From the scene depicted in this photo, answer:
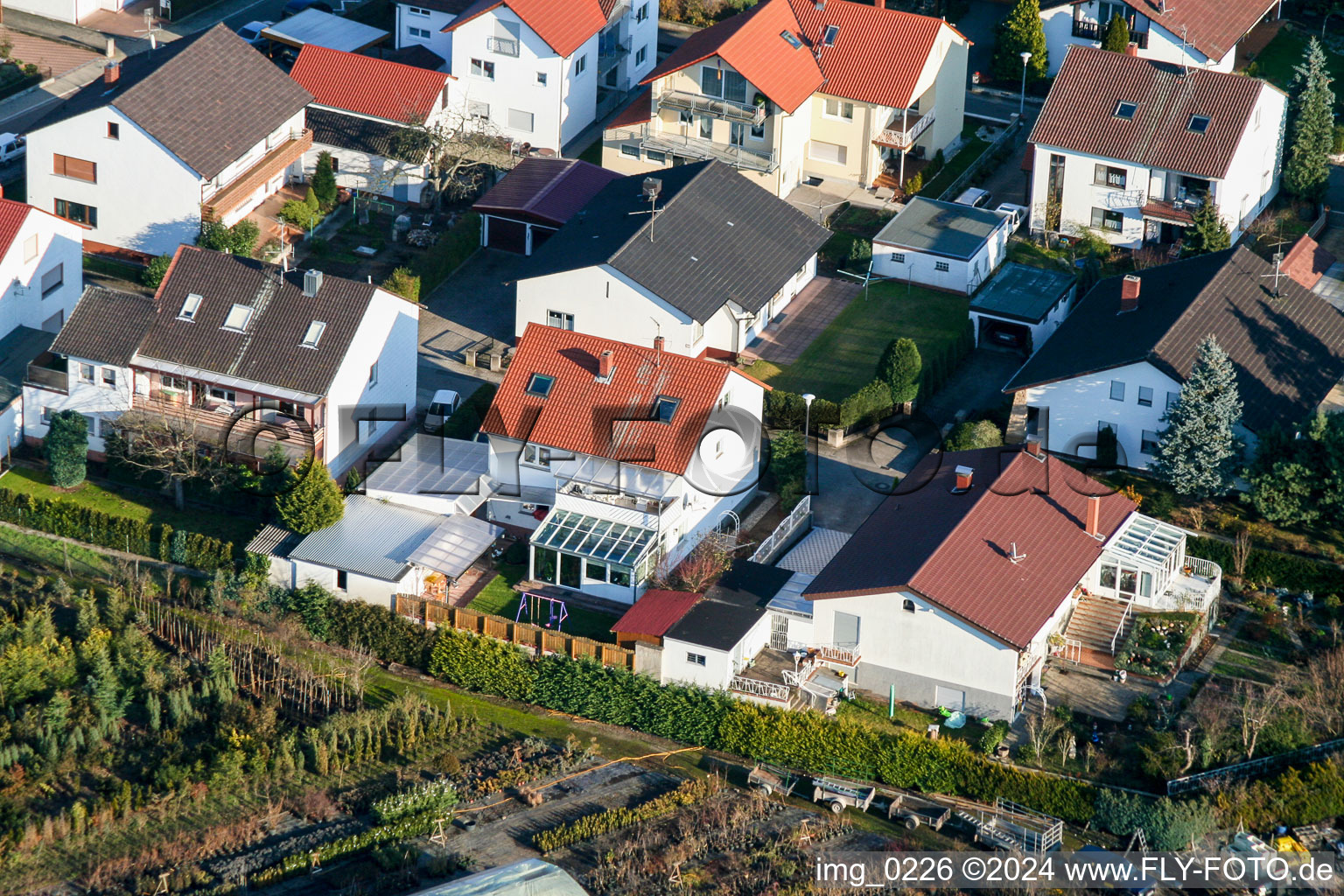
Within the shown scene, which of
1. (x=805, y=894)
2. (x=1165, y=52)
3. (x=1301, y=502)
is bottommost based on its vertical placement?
(x=805, y=894)

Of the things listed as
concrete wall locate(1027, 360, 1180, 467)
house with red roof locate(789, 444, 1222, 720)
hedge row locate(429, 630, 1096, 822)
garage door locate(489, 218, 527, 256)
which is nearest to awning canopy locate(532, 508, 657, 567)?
hedge row locate(429, 630, 1096, 822)

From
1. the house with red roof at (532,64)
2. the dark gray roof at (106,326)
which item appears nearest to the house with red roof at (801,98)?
the house with red roof at (532,64)

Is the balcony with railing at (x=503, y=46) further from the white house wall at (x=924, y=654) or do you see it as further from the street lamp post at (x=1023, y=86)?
the white house wall at (x=924, y=654)

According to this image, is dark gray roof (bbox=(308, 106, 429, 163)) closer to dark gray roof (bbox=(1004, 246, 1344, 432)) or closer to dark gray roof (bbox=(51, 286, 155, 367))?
dark gray roof (bbox=(51, 286, 155, 367))

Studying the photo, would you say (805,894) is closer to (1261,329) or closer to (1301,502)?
(1301,502)

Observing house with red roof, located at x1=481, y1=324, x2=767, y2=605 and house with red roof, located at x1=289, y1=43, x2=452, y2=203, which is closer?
house with red roof, located at x1=481, y1=324, x2=767, y2=605

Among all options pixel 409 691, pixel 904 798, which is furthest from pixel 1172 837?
pixel 409 691
